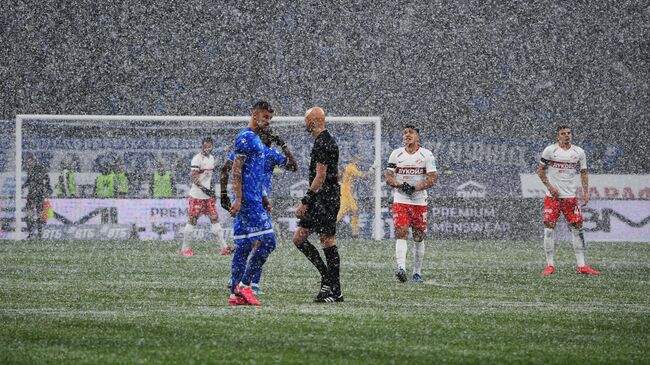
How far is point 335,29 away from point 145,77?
7296 millimetres

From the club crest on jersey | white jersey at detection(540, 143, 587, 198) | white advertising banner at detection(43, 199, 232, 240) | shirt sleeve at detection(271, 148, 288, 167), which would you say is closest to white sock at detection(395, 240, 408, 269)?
the club crest on jersey

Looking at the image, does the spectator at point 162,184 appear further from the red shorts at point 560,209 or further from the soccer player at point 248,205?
the soccer player at point 248,205

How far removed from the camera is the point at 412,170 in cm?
1723

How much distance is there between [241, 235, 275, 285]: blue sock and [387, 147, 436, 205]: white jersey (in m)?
5.00

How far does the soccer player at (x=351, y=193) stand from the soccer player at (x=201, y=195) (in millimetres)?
7986

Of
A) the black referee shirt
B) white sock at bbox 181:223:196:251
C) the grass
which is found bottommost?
the grass

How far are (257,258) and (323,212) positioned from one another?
0.95 metres

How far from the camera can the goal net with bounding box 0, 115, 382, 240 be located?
29.0 m

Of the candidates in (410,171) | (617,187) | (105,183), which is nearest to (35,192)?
(105,183)

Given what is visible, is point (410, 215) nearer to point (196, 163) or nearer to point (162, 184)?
point (196, 163)

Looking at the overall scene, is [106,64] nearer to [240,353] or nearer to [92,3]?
[92,3]

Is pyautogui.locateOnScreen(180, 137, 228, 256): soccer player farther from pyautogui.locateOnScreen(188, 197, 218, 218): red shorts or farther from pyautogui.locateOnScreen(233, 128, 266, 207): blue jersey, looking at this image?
pyautogui.locateOnScreen(233, 128, 266, 207): blue jersey

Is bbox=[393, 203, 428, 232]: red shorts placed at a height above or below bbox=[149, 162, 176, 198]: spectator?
below

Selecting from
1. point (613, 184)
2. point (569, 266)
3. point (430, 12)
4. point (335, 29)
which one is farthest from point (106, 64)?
point (569, 266)
